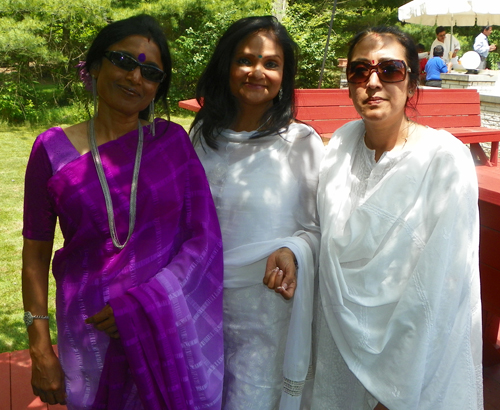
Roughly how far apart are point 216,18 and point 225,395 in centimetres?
1149

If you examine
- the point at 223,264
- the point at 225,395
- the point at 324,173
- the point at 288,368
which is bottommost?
the point at 225,395

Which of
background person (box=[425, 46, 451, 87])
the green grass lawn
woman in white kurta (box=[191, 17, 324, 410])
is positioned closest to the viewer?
woman in white kurta (box=[191, 17, 324, 410])

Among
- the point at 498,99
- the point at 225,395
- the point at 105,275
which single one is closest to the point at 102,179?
the point at 105,275

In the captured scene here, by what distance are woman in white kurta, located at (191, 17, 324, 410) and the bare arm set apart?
0.69 metres

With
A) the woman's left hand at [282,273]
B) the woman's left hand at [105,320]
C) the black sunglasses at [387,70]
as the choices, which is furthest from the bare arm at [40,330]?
the black sunglasses at [387,70]

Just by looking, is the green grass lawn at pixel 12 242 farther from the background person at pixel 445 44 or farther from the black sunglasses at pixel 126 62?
the background person at pixel 445 44

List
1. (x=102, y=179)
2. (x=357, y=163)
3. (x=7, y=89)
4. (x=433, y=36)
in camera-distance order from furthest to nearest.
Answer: (x=433, y=36) → (x=7, y=89) → (x=357, y=163) → (x=102, y=179)

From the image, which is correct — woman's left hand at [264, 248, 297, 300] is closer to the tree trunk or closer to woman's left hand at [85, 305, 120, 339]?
woman's left hand at [85, 305, 120, 339]

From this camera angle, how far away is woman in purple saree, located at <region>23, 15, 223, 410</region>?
1837 millimetres

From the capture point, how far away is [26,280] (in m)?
1.91

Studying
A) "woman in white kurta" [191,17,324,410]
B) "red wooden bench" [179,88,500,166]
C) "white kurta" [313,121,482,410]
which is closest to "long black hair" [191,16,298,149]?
"woman in white kurta" [191,17,324,410]

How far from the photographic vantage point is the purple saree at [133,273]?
1831mm

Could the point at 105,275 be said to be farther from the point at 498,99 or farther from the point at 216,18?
the point at 216,18

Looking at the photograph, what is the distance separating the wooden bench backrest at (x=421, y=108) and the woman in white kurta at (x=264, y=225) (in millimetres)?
2971
